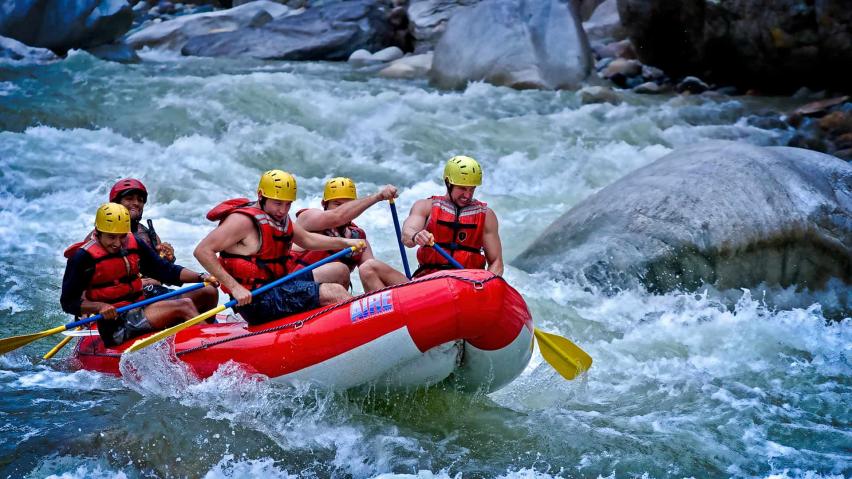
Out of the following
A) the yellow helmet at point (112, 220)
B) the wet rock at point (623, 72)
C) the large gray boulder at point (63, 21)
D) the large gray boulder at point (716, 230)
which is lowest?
the wet rock at point (623, 72)

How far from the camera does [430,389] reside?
512cm

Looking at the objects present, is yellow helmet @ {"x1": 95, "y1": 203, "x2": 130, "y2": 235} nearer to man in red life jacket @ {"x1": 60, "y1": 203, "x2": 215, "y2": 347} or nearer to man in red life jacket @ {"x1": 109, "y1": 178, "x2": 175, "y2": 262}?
man in red life jacket @ {"x1": 60, "y1": 203, "x2": 215, "y2": 347}

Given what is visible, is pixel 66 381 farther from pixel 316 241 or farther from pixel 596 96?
pixel 596 96

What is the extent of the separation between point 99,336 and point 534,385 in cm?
256

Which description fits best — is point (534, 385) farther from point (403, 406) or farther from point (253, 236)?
point (253, 236)

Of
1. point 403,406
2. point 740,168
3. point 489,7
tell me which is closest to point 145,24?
point 489,7

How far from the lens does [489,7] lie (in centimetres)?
1376

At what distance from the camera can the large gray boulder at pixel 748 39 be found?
39.7 ft

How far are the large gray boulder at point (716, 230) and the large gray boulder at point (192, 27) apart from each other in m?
13.1

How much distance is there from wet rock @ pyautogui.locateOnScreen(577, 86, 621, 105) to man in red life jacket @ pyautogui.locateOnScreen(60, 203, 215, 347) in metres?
8.29

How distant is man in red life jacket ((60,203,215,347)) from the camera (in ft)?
17.5

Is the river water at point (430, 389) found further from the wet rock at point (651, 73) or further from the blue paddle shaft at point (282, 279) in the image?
the wet rock at point (651, 73)

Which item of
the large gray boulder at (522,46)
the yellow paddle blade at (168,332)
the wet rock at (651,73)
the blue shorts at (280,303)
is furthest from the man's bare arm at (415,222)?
the wet rock at (651,73)

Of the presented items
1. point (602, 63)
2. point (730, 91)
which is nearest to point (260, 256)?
point (730, 91)
